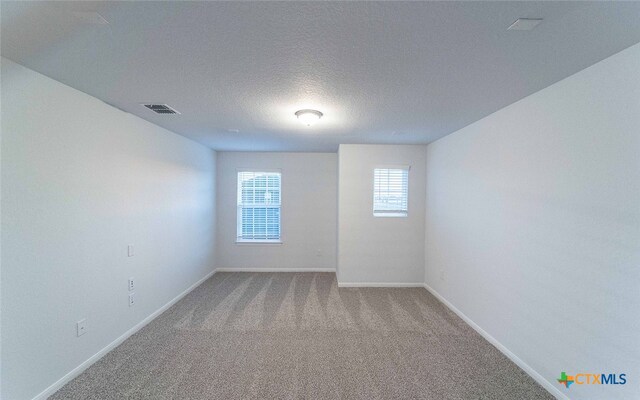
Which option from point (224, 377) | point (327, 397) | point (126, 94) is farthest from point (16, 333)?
point (327, 397)

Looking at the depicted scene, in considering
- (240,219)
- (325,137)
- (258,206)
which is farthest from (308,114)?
(240,219)

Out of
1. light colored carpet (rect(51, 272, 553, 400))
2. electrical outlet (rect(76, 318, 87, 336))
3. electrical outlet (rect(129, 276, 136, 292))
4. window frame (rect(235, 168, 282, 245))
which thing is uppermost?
window frame (rect(235, 168, 282, 245))

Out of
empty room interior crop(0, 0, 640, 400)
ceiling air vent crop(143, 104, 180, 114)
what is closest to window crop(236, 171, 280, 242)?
empty room interior crop(0, 0, 640, 400)

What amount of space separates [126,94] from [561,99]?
3.52 metres

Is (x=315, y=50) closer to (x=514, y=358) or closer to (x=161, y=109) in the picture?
(x=161, y=109)

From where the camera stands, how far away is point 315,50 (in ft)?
4.67

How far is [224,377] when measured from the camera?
202cm

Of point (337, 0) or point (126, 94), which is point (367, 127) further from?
point (126, 94)

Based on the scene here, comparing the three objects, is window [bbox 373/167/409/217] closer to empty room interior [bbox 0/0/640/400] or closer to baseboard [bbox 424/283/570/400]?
empty room interior [bbox 0/0/640/400]

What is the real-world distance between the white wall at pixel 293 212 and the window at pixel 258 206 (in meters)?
0.12

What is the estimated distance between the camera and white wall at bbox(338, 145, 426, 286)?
4.11m

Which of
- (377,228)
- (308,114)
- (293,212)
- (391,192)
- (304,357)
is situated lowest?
(304,357)

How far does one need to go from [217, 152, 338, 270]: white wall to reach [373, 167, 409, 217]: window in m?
0.99

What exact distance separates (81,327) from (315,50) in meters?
2.88
